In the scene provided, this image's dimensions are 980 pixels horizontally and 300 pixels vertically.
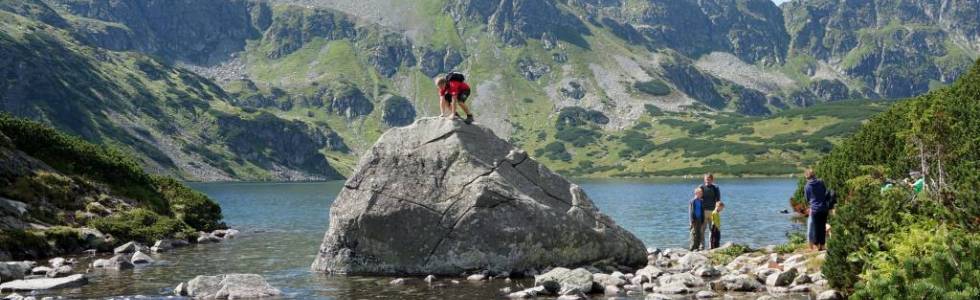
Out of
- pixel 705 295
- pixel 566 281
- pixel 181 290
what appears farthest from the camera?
pixel 181 290

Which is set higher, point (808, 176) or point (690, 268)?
point (808, 176)

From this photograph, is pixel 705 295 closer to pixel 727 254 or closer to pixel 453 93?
pixel 727 254

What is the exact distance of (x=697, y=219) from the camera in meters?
35.7

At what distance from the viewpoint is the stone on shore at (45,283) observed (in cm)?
2662

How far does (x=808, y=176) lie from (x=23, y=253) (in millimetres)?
34269

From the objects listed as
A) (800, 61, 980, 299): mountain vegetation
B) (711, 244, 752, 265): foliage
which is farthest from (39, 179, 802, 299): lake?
(800, 61, 980, 299): mountain vegetation

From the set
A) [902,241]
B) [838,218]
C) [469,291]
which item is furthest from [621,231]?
[902,241]

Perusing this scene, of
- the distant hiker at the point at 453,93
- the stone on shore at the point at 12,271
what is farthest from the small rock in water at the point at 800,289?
the stone on shore at the point at 12,271

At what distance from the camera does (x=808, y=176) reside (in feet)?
94.6

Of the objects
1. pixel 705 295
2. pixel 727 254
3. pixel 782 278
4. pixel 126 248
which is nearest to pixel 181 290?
pixel 126 248

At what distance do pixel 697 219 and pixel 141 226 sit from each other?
106 feet

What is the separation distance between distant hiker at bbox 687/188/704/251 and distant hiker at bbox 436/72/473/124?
35.6 ft

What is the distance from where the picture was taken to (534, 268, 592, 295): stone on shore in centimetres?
2580

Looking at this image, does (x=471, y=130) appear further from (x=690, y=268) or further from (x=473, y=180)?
(x=690, y=268)
